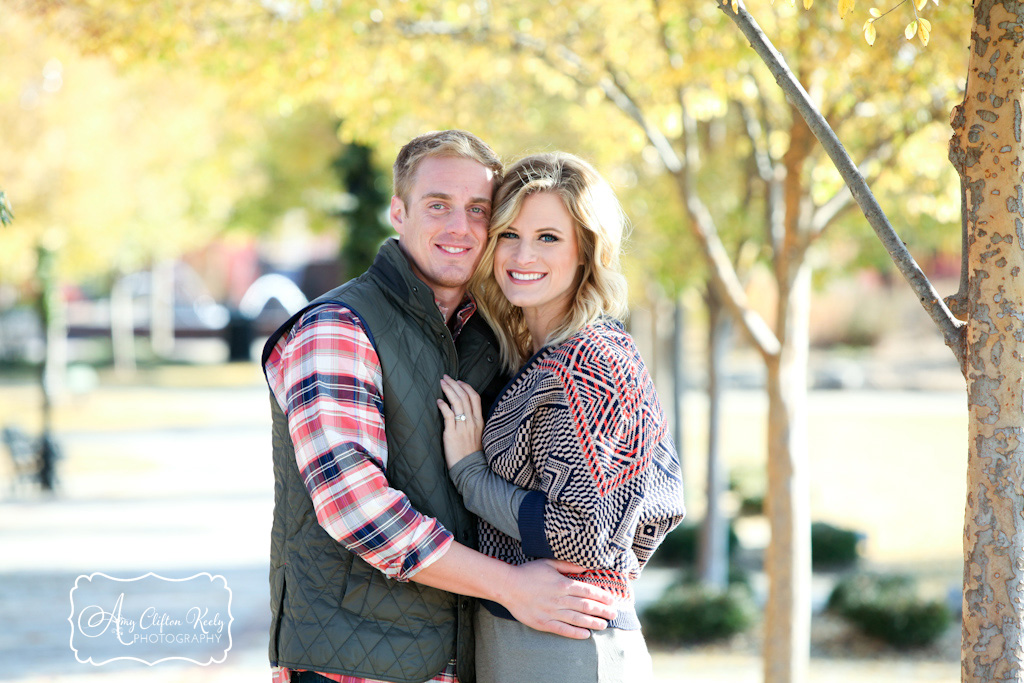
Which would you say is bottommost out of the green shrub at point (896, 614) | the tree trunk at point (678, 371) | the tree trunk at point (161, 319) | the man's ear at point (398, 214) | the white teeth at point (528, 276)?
the green shrub at point (896, 614)

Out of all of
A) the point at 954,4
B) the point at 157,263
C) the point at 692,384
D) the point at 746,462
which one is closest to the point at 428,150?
the point at 954,4

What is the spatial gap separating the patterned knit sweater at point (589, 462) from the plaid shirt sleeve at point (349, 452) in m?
0.25

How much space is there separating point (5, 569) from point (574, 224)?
766 cm

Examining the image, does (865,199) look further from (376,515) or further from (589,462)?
(376,515)

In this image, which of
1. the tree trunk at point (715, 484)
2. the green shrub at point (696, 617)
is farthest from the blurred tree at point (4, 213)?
the tree trunk at point (715, 484)

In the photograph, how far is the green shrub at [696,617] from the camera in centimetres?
779

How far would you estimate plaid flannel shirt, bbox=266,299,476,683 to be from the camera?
228 cm

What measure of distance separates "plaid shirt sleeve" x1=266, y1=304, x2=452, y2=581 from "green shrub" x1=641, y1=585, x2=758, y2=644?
5.94 metres

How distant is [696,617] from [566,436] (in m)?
5.96

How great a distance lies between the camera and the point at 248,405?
20938 mm

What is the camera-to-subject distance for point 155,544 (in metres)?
9.16

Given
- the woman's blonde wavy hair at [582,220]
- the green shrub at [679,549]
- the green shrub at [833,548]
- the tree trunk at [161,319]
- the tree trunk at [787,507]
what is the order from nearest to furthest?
the woman's blonde wavy hair at [582,220]
the tree trunk at [787,507]
the green shrub at [833,548]
the green shrub at [679,549]
the tree trunk at [161,319]

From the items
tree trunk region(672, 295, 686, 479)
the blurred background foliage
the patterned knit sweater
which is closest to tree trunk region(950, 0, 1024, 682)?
the blurred background foliage

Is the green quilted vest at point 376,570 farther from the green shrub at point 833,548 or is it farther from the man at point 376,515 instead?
the green shrub at point 833,548
